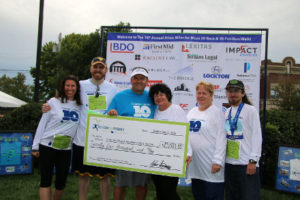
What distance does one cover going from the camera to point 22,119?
18.2 feet

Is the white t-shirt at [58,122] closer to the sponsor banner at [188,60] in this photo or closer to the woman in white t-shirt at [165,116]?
the woman in white t-shirt at [165,116]

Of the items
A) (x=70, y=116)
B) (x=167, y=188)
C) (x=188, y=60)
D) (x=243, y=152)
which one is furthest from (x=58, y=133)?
(x=188, y=60)

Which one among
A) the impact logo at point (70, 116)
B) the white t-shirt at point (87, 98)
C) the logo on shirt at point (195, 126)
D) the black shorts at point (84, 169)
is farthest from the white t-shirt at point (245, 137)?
the impact logo at point (70, 116)

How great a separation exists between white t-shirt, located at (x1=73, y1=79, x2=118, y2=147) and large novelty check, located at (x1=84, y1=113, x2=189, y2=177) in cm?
30

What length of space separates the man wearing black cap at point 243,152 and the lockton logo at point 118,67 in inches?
118

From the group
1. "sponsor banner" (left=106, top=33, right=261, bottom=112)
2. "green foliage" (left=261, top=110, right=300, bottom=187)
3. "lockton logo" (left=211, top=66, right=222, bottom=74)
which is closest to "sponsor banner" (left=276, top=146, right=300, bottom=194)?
"green foliage" (left=261, top=110, right=300, bottom=187)

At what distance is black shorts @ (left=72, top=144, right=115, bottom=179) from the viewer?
3.00 metres

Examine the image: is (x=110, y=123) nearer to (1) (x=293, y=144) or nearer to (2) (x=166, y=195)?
(2) (x=166, y=195)

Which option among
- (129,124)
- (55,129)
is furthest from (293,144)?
(55,129)

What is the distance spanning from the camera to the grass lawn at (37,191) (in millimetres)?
4023

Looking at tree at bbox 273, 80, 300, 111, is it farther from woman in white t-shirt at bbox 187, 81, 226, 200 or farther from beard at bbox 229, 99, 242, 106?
woman in white t-shirt at bbox 187, 81, 226, 200

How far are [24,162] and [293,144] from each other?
577 centimetres

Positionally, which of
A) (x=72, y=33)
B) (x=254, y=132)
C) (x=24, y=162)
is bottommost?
(x=24, y=162)

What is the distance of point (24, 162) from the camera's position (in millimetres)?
5125
